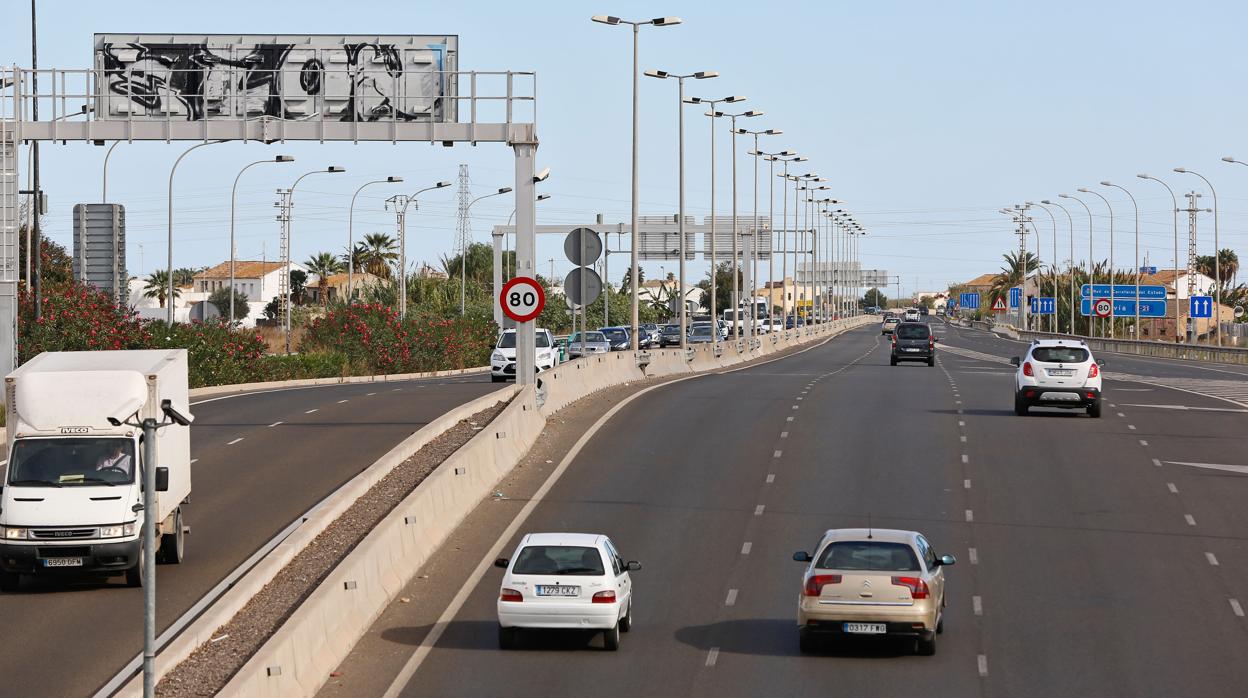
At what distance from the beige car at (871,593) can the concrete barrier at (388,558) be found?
16.1ft

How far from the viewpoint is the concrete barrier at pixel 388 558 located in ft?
47.0

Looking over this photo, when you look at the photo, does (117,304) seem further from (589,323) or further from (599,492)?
(589,323)

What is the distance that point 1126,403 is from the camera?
43.4 meters

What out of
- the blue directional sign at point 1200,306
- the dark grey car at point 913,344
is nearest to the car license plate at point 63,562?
the dark grey car at point 913,344

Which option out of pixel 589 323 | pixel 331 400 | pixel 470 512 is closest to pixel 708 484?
pixel 470 512

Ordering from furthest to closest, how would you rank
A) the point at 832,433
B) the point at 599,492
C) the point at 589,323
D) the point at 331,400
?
the point at 589,323 → the point at 331,400 → the point at 832,433 → the point at 599,492

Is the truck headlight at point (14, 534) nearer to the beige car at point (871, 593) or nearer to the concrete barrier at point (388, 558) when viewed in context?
the concrete barrier at point (388, 558)

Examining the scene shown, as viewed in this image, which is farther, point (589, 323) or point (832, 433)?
point (589, 323)

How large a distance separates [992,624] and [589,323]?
100659 mm

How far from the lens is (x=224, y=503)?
24594mm

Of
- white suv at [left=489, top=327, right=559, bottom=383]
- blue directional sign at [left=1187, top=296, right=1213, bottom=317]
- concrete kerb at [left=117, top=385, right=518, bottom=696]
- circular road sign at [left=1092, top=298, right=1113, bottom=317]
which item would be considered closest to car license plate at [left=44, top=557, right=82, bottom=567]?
concrete kerb at [left=117, top=385, right=518, bottom=696]

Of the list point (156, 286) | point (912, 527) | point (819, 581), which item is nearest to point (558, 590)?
point (819, 581)

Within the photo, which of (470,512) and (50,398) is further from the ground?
(50,398)

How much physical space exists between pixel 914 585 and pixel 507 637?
4342 mm
